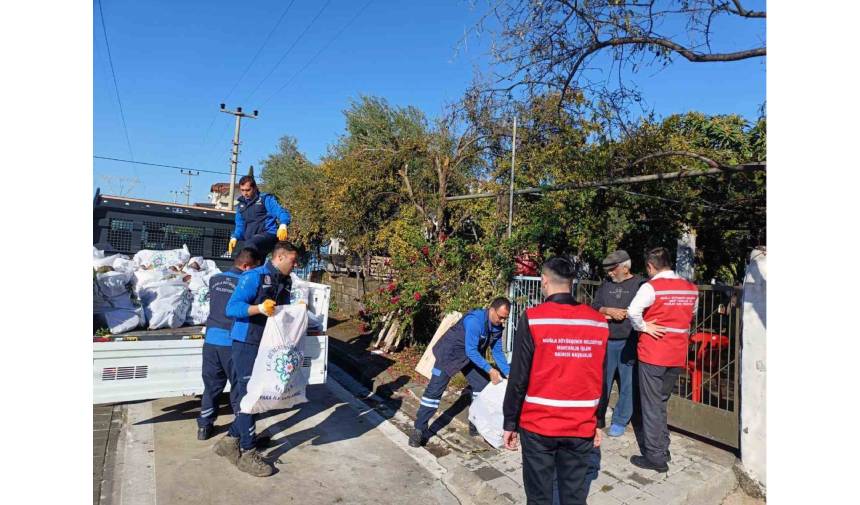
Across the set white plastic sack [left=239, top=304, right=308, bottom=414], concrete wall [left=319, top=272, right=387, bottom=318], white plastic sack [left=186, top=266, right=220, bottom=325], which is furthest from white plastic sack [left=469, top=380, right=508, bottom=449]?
concrete wall [left=319, top=272, right=387, bottom=318]

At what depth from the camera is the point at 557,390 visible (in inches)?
107

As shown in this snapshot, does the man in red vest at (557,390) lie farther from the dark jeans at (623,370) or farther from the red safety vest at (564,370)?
the dark jeans at (623,370)

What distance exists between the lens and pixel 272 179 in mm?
23938

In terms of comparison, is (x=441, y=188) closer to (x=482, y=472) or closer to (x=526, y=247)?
(x=526, y=247)

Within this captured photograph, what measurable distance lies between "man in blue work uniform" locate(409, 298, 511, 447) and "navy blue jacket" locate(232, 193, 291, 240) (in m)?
2.52

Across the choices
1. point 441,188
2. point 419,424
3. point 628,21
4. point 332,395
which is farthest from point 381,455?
point 441,188

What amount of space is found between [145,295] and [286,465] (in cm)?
240

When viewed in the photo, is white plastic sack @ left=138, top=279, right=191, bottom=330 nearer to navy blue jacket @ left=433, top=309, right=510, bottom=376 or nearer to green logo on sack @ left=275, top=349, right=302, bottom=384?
green logo on sack @ left=275, top=349, right=302, bottom=384

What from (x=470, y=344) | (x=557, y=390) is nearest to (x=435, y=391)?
(x=470, y=344)

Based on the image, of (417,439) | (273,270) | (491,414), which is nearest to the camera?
(273,270)

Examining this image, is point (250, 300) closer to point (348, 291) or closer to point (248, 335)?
point (248, 335)

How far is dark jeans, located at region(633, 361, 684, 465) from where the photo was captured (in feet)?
13.6

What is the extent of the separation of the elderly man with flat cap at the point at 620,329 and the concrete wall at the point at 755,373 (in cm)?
95

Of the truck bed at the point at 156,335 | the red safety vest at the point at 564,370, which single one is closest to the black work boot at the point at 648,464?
the red safety vest at the point at 564,370
